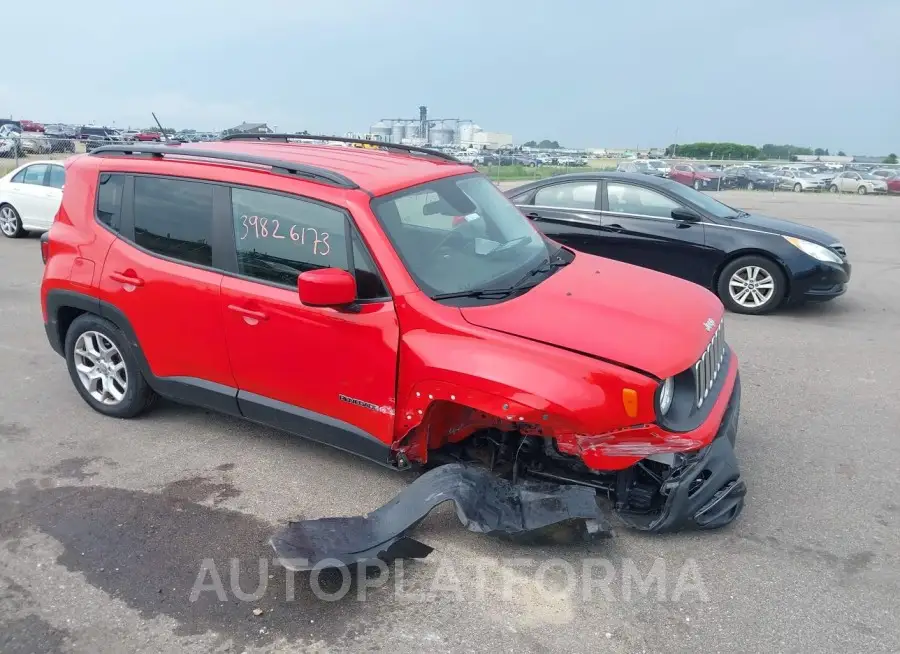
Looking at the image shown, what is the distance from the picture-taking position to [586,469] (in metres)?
3.73

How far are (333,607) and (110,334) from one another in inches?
106

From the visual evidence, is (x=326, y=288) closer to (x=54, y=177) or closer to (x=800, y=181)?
(x=54, y=177)

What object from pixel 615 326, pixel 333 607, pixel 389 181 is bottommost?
pixel 333 607

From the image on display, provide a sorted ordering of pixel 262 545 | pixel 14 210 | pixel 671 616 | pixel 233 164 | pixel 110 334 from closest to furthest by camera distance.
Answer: pixel 671 616, pixel 262 545, pixel 233 164, pixel 110 334, pixel 14 210

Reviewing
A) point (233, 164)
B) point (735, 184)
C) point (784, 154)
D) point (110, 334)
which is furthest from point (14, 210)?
point (784, 154)

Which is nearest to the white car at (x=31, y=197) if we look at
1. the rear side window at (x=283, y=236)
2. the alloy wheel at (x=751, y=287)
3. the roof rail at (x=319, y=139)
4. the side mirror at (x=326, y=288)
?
the roof rail at (x=319, y=139)

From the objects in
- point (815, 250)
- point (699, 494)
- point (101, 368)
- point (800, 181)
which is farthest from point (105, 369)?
point (800, 181)

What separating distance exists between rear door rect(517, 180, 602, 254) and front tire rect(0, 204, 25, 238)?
30.4 ft

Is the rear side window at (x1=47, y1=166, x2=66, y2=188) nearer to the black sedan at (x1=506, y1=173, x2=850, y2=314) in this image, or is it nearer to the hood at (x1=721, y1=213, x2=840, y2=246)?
the black sedan at (x1=506, y1=173, x2=850, y2=314)

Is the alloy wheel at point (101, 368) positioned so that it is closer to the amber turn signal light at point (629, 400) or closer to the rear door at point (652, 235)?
the amber turn signal light at point (629, 400)

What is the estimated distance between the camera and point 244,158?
4.27 meters

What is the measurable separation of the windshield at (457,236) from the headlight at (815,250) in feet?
14.7

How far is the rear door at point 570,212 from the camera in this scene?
28.6 feet

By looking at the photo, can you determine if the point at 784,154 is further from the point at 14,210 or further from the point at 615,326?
the point at 615,326
